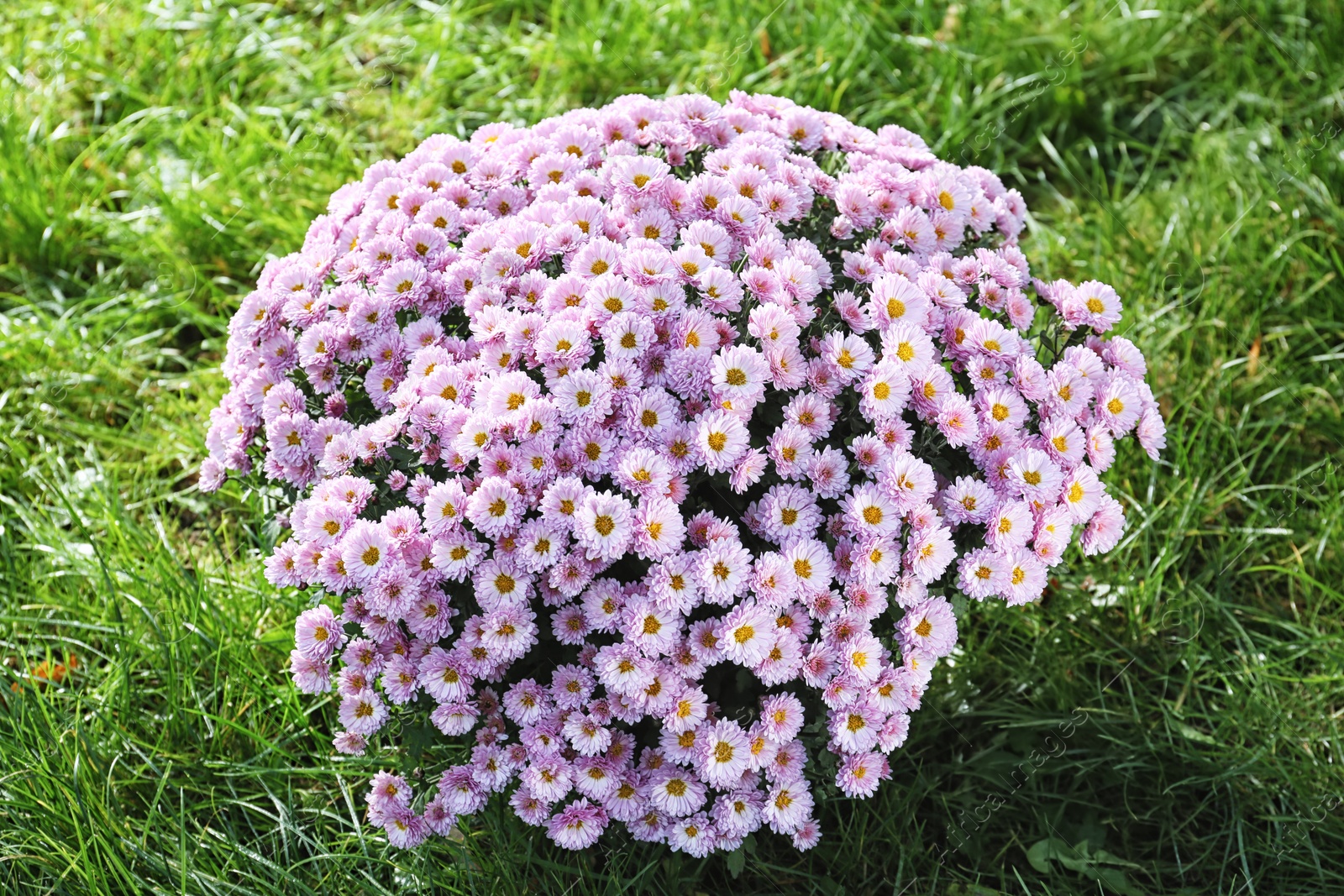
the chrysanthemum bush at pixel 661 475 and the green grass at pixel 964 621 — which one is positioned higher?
the chrysanthemum bush at pixel 661 475

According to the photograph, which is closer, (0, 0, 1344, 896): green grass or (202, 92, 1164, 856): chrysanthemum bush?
(202, 92, 1164, 856): chrysanthemum bush

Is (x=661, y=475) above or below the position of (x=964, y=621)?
above

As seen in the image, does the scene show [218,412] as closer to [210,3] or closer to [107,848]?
[107,848]

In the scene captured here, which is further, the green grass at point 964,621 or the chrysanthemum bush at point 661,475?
the green grass at point 964,621

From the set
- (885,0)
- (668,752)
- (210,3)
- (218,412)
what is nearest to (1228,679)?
(668,752)

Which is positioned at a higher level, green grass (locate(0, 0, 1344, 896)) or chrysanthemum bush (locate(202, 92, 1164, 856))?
chrysanthemum bush (locate(202, 92, 1164, 856))
